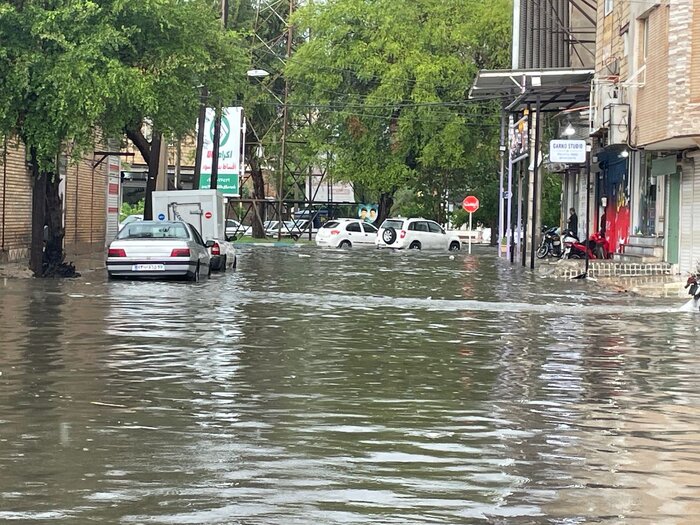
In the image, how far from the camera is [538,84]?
132ft

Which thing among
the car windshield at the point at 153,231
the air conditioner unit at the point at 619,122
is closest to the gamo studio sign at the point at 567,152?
the air conditioner unit at the point at 619,122

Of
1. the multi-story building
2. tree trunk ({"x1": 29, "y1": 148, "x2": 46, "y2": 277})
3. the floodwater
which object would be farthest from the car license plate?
the multi-story building

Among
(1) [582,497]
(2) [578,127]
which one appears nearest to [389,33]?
(2) [578,127]

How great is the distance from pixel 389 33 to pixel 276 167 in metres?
16.5

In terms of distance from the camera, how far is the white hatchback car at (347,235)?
68.3 metres

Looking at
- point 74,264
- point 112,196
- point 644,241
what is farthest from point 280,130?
point 644,241

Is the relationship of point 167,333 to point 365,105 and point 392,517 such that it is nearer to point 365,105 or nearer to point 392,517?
point 392,517

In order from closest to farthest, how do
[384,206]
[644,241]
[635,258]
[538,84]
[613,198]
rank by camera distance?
[644,241], [635,258], [538,84], [613,198], [384,206]

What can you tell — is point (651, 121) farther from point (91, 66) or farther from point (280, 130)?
point (280, 130)

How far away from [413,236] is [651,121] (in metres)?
31.4

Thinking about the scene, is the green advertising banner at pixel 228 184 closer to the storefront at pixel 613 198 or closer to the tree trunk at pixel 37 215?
the storefront at pixel 613 198

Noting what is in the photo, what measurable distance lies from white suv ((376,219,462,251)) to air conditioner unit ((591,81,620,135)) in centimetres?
2430

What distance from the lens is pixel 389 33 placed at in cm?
6862

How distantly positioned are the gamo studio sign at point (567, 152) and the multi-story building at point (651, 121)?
3.10 ft
